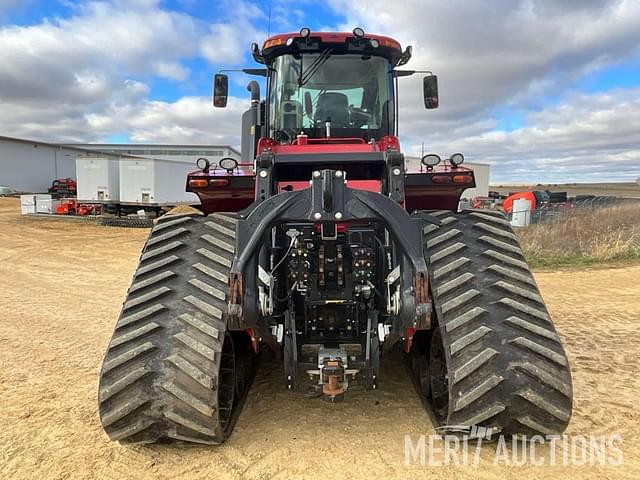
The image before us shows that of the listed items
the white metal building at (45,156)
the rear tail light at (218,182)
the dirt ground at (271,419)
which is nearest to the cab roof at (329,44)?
the rear tail light at (218,182)

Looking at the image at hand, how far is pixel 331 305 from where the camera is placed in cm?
359

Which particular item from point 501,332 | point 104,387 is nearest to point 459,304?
point 501,332

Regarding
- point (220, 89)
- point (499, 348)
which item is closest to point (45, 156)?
point (220, 89)

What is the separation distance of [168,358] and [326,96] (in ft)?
9.49

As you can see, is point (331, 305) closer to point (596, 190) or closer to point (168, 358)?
point (168, 358)

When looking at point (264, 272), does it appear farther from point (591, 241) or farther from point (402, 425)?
point (591, 241)

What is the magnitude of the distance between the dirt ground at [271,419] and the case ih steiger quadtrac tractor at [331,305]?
8.1 inches

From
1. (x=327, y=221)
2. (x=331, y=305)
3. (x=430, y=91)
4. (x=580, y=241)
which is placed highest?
(x=430, y=91)

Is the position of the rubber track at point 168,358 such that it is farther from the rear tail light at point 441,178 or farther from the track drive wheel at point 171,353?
the rear tail light at point 441,178

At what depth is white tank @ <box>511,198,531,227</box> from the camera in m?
16.8

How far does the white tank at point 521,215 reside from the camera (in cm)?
1675

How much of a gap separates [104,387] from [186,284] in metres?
0.79

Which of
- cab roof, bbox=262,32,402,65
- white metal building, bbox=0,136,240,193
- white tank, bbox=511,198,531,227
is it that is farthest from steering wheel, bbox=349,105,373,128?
white metal building, bbox=0,136,240,193

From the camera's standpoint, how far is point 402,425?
3.76 m
